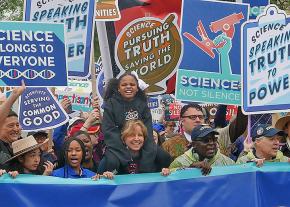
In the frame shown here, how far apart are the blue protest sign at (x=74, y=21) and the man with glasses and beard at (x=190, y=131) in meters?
1.10

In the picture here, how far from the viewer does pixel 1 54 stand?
6.39 metres

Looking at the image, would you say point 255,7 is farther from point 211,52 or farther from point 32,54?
point 32,54

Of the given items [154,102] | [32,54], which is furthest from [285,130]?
[154,102]

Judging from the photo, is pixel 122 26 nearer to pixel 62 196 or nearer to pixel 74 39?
pixel 74 39

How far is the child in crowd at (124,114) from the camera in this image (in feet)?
19.5

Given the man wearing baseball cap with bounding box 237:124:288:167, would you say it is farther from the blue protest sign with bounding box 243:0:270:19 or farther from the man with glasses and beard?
the blue protest sign with bounding box 243:0:270:19

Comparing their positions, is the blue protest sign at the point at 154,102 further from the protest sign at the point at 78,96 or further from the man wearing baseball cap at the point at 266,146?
the man wearing baseball cap at the point at 266,146

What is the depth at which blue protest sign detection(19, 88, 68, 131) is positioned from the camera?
6.97 meters

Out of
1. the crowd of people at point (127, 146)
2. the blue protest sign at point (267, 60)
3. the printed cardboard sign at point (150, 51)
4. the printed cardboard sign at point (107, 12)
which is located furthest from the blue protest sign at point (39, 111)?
the blue protest sign at point (267, 60)

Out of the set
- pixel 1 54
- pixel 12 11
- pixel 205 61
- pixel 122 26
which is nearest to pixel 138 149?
pixel 1 54

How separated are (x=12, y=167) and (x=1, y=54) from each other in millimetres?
1185

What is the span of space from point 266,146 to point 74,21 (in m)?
2.41

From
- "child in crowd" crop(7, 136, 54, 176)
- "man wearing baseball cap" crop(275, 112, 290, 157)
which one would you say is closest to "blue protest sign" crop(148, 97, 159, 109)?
"man wearing baseball cap" crop(275, 112, 290, 157)

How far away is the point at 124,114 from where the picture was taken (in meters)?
6.33
